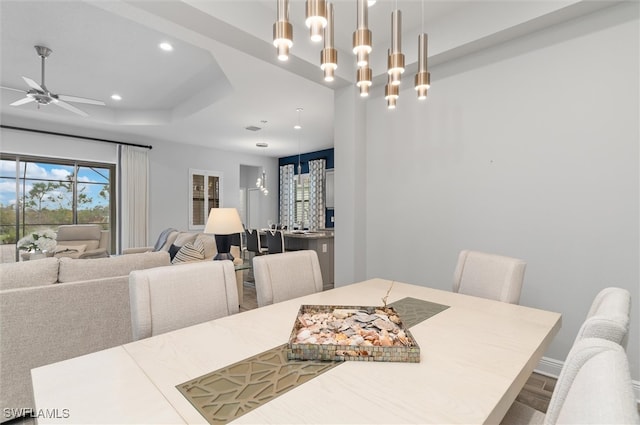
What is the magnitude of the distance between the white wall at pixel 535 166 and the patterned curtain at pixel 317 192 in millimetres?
4288

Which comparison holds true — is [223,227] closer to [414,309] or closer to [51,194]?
[414,309]

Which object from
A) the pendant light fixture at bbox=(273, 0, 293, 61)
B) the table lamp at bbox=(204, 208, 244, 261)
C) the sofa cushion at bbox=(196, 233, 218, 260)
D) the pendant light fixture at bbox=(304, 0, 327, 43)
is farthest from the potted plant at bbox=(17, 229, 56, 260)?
the pendant light fixture at bbox=(304, 0, 327, 43)

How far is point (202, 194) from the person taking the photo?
279 inches

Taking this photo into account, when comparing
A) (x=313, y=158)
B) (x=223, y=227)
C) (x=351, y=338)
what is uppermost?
(x=313, y=158)

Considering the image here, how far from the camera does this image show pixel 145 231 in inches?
238

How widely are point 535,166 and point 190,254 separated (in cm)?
359

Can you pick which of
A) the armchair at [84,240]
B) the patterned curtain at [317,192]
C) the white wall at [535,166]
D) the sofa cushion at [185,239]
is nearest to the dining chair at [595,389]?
the white wall at [535,166]

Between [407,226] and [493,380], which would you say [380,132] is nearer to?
[407,226]

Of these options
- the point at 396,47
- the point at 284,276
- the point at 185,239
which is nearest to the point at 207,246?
the point at 185,239

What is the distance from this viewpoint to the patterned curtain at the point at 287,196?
8.12 m

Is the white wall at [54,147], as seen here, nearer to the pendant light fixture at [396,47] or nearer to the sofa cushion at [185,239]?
the sofa cushion at [185,239]

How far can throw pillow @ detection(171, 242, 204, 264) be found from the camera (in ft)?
12.0

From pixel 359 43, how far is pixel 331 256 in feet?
13.6

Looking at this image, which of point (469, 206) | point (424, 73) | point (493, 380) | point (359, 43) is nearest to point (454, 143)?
point (469, 206)
